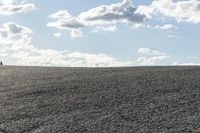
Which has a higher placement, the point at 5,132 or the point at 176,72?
the point at 176,72

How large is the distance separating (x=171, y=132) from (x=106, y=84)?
5.10 metres

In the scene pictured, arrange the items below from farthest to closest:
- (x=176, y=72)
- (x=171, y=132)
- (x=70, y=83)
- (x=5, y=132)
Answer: (x=176, y=72), (x=70, y=83), (x=5, y=132), (x=171, y=132)

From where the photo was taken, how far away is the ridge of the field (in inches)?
326

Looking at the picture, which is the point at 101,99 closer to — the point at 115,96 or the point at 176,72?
the point at 115,96

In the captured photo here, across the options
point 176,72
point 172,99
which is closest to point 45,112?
point 172,99

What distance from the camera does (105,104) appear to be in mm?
9898

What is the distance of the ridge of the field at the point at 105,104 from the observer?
8.29 m

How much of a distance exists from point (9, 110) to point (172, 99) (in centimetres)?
336

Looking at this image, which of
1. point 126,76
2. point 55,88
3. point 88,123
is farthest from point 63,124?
point 126,76

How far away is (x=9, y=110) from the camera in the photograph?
33.7ft

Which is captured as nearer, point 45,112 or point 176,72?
point 45,112

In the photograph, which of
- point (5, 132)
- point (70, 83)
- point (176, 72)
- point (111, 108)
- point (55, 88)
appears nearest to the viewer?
point (5, 132)

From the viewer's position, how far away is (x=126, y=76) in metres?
14.0

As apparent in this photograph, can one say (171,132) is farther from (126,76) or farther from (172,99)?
(126,76)
